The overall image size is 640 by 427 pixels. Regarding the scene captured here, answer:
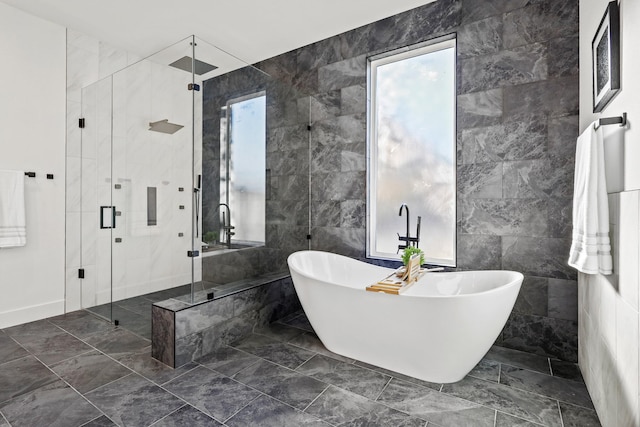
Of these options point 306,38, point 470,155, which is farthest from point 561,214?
point 306,38

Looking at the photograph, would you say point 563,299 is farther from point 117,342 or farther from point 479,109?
point 117,342

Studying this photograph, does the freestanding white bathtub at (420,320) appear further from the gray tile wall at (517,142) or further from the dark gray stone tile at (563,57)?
the dark gray stone tile at (563,57)

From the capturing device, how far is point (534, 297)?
2.52 m

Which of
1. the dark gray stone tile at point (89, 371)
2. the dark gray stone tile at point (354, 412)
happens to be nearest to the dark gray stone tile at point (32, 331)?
the dark gray stone tile at point (89, 371)

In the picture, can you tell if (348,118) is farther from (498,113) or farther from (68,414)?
(68,414)

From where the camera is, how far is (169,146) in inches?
108

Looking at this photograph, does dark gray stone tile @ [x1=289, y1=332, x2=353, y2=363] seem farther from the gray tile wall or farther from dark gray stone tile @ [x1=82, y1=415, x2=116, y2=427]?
dark gray stone tile @ [x1=82, y1=415, x2=116, y2=427]

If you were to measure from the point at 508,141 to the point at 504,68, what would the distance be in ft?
1.88

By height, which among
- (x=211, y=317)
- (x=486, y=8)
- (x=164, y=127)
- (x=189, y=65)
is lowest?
(x=211, y=317)

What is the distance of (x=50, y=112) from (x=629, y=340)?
4.47 meters

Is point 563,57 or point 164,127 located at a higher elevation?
point 563,57

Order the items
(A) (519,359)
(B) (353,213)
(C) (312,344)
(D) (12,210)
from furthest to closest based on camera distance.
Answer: (B) (353,213) → (D) (12,210) → (C) (312,344) → (A) (519,359)

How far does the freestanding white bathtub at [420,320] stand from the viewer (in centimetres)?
189

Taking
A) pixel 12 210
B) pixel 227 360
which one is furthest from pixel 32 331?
pixel 227 360
